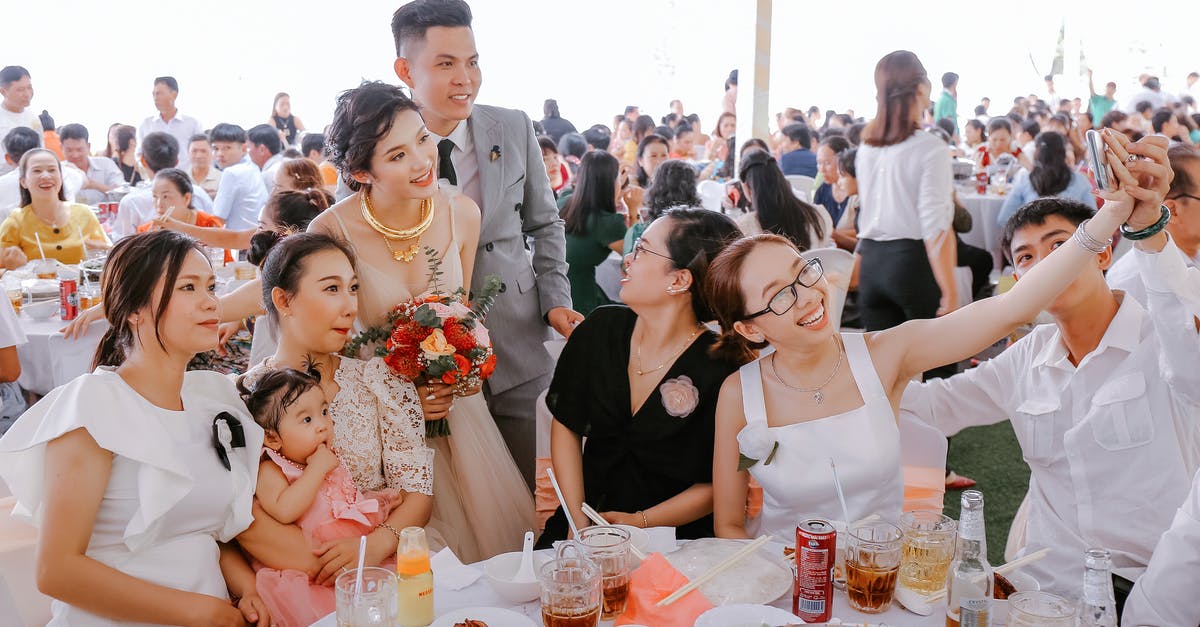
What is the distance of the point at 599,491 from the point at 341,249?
0.88 meters

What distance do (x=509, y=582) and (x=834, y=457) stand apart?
789mm

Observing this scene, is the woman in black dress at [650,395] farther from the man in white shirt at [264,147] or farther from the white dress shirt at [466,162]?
the man in white shirt at [264,147]

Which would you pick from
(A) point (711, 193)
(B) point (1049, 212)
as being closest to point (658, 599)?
(B) point (1049, 212)

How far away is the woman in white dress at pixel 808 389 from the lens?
6.50 feet

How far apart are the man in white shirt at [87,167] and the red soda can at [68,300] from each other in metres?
3.93

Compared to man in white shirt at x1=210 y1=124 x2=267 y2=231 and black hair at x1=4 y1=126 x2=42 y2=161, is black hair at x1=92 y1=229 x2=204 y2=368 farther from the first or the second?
black hair at x1=4 y1=126 x2=42 y2=161

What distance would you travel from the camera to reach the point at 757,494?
2350 millimetres

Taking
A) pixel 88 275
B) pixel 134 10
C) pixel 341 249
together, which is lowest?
pixel 88 275

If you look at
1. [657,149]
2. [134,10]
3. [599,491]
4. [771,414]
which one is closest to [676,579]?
[771,414]

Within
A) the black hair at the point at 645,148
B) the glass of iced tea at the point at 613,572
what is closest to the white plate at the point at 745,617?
the glass of iced tea at the point at 613,572

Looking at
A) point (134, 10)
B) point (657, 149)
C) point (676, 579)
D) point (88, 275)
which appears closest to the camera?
point (676, 579)

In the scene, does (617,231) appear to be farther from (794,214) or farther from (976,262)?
(976,262)

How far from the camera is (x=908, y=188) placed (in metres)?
4.10

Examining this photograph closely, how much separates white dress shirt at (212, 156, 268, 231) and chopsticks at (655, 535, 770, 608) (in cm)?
529
